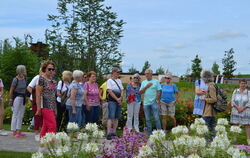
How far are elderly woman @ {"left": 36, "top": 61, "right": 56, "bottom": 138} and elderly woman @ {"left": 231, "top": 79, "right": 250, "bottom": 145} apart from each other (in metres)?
4.51

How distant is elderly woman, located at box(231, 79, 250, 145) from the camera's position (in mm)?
8680

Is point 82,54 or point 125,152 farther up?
point 82,54

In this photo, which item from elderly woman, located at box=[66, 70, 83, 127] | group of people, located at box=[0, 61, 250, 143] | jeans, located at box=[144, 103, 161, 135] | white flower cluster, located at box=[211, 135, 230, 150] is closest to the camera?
white flower cluster, located at box=[211, 135, 230, 150]

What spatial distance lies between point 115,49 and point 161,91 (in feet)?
20.5

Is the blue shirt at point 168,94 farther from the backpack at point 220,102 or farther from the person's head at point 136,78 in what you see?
the backpack at point 220,102

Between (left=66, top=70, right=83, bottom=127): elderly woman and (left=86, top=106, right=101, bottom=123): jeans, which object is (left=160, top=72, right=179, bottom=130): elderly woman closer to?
(left=86, top=106, right=101, bottom=123): jeans

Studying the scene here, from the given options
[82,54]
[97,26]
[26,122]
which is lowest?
[26,122]

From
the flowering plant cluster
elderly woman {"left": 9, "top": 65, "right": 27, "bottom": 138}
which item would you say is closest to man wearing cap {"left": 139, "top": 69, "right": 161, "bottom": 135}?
elderly woman {"left": 9, "top": 65, "right": 27, "bottom": 138}

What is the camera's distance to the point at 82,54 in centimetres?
1541

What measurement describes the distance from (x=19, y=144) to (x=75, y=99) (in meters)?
1.50

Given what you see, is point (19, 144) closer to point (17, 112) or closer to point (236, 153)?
point (17, 112)

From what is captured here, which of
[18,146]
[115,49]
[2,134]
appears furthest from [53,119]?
Answer: [115,49]

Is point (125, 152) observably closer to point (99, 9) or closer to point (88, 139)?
point (88, 139)

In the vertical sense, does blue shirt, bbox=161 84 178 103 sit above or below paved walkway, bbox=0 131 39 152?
above
